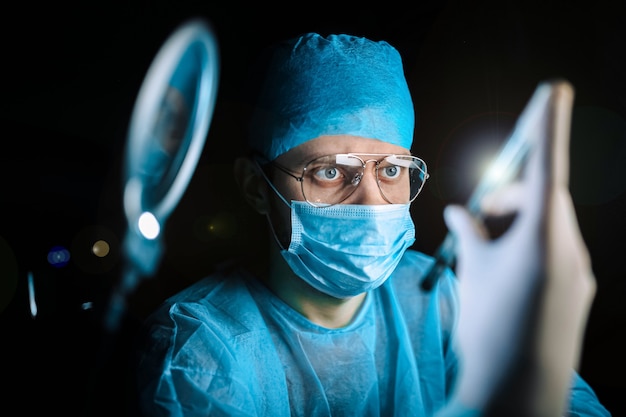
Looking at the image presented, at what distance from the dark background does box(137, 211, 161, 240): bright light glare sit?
0.07 meters

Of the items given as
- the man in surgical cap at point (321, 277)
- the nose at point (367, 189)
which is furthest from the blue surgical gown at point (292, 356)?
the nose at point (367, 189)

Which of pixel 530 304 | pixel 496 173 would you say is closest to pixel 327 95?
pixel 496 173

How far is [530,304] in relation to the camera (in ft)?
2.77

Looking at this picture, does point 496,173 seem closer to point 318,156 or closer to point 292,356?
point 318,156

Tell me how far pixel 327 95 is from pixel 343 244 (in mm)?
416

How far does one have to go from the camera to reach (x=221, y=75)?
4.78 ft

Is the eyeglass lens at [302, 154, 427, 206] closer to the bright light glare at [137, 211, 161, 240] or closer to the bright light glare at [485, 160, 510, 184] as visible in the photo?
the bright light glare at [485, 160, 510, 184]

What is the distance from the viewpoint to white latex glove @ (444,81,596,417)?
798 millimetres

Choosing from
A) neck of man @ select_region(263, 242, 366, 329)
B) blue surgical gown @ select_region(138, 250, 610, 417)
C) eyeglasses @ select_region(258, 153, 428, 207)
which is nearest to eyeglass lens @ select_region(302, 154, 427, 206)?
eyeglasses @ select_region(258, 153, 428, 207)

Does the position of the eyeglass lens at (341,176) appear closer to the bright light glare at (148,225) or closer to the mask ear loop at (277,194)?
the mask ear loop at (277,194)

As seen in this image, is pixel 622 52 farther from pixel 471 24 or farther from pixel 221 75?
pixel 221 75

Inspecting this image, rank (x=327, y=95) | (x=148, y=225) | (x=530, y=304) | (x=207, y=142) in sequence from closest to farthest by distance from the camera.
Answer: (x=530, y=304)
(x=327, y=95)
(x=148, y=225)
(x=207, y=142)

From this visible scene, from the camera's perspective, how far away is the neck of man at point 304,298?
1217mm

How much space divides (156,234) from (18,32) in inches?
28.9
